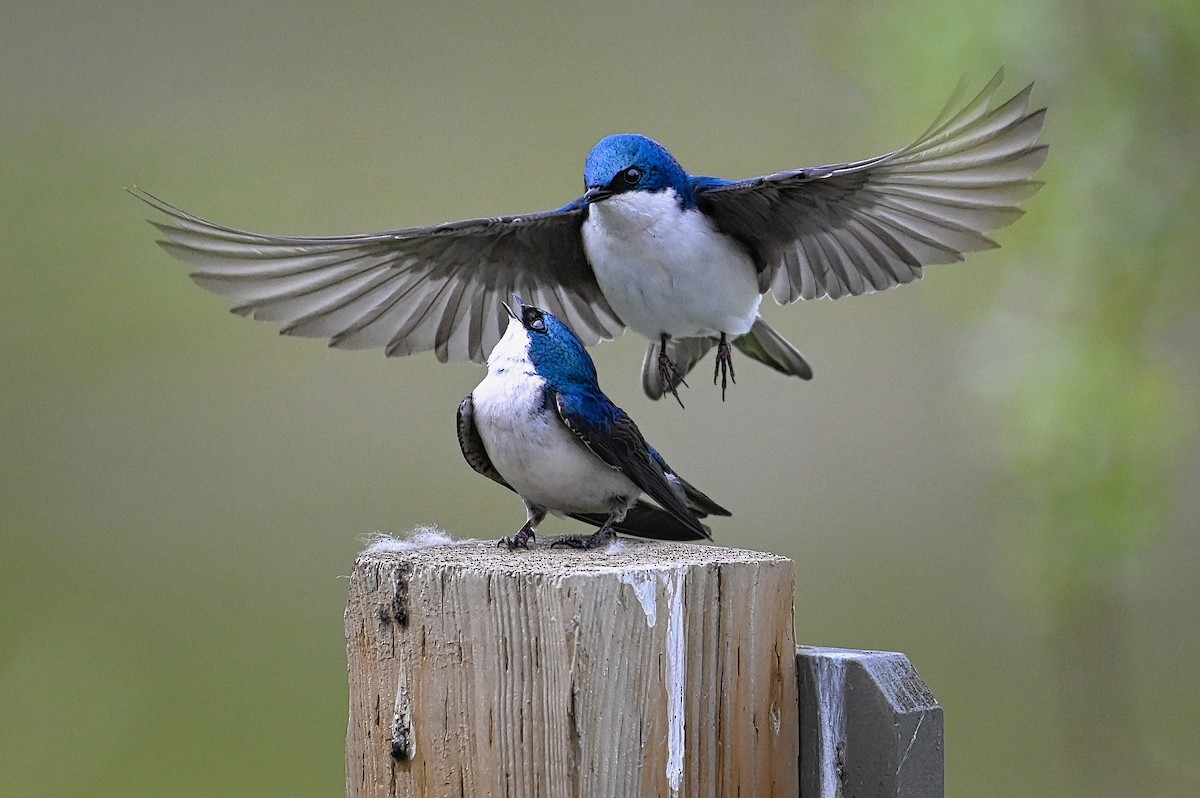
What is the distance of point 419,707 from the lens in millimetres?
1062

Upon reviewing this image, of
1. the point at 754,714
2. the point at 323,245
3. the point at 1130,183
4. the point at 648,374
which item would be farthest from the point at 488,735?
the point at 1130,183

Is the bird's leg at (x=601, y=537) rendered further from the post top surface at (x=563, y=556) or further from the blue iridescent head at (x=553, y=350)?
the blue iridescent head at (x=553, y=350)

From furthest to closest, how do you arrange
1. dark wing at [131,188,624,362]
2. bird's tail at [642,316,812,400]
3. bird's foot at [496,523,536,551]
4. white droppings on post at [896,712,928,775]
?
bird's tail at [642,316,812,400]
dark wing at [131,188,624,362]
bird's foot at [496,523,536,551]
white droppings on post at [896,712,928,775]

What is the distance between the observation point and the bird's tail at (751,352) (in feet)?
6.05

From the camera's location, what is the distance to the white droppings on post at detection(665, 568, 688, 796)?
1.01m

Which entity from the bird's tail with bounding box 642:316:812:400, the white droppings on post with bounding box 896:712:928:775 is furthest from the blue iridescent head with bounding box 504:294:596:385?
the white droppings on post with bounding box 896:712:928:775

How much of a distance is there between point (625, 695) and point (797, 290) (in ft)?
2.96

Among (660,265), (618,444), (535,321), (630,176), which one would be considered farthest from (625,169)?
(618,444)

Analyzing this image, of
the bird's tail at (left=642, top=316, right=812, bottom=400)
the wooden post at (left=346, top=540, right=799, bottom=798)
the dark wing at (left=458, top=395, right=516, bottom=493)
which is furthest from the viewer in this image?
the bird's tail at (left=642, top=316, right=812, bottom=400)

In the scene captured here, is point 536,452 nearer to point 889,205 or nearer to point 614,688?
point 614,688

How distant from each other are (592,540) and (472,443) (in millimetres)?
200

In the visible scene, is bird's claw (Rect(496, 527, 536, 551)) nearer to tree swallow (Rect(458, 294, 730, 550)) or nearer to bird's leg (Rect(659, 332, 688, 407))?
tree swallow (Rect(458, 294, 730, 550))

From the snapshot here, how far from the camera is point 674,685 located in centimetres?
102

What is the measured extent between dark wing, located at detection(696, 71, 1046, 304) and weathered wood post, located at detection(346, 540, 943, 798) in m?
0.59
